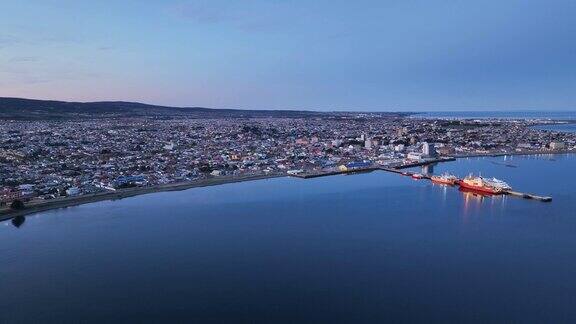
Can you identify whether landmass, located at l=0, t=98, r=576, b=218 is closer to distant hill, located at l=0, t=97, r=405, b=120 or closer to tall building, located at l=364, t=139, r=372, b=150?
tall building, located at l=364, t=139, r=372, b=150

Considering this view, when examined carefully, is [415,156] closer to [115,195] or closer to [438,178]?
[438,178]

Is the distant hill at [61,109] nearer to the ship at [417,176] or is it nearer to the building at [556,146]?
the ship at [417,176]

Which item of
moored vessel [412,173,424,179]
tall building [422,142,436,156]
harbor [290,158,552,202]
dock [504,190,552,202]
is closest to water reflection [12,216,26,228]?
harbor [290,158,552,202]

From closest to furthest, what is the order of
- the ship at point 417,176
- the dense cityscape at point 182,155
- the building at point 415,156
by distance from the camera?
the dense cityscape at point 182,155, the ship at point 417,176, the building at point 415,156

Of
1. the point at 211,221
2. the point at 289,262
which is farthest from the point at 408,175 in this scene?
the point at 289,262

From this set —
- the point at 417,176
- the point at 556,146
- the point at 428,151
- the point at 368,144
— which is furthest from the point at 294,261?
the point at 556,146

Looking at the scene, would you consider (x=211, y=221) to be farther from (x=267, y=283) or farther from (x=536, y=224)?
(x=536, y=224)

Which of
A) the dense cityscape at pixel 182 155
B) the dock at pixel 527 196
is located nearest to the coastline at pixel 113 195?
the dense cityscape at pixel 182 155
